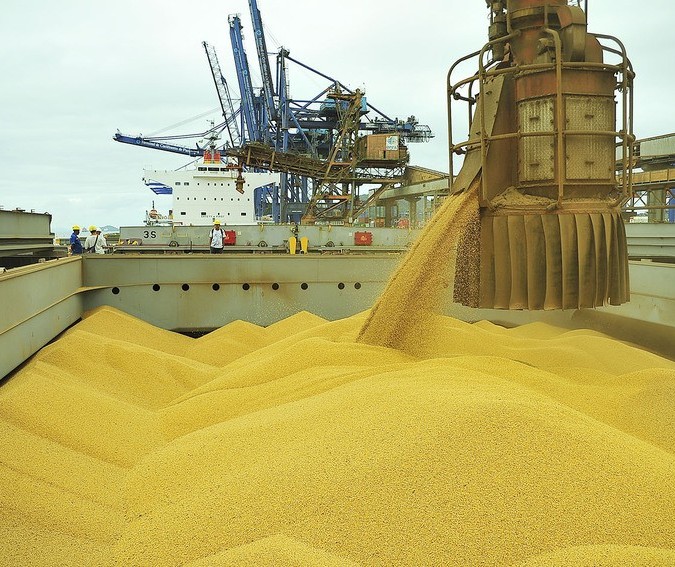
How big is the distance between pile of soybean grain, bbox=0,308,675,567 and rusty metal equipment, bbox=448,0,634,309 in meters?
0.67

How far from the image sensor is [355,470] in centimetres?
223

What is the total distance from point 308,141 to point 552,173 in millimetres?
28707

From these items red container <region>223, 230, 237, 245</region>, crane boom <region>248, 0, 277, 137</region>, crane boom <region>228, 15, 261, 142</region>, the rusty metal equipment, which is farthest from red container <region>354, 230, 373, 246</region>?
crane boom <region>228, 15, 261, 142</region>

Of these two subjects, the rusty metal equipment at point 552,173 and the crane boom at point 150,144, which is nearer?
the rusty metal equipment at point 552,173

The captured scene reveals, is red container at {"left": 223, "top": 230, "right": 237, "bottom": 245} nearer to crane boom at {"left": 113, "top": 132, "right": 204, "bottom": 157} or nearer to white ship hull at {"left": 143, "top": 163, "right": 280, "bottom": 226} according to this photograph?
white ship hull at {"left": 143, "top": 163, "right": 280, "bottom": 226}

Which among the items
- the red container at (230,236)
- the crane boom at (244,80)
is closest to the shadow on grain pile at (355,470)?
the red container at (230,236)

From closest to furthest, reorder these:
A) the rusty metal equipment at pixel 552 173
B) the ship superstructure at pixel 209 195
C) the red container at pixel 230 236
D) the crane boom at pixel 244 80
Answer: the rusty metal equipment at pixel 552 173 → the red container at pixel 230 236 → the ship superstructure at pixel 209 195 → the crane boom at pixel 244 80

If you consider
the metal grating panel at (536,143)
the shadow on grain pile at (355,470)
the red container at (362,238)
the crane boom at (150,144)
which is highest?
the crane boom at (150,144)

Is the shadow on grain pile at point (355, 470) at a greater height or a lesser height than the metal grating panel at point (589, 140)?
lesser

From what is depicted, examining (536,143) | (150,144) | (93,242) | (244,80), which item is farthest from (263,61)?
(536,143)

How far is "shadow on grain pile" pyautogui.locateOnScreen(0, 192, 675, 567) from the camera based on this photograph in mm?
1878

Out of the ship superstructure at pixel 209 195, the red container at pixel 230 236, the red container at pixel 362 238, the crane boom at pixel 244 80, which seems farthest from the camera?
the crane boom at pixel 244 80

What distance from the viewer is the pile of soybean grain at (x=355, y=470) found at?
6.16 ft

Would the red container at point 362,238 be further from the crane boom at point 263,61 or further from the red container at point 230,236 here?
the crane boom at point 263,61
